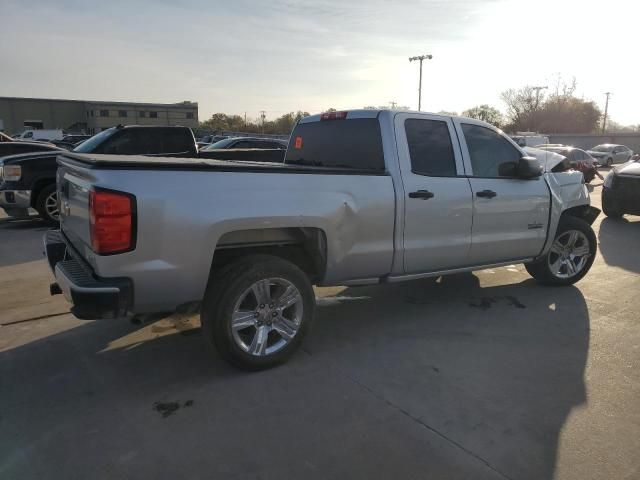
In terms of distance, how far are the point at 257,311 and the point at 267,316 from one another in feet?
0.33

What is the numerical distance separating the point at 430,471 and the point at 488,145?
345cm

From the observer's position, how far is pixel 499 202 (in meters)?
4.85

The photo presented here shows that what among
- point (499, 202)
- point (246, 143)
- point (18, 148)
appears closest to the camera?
point (499, 202)

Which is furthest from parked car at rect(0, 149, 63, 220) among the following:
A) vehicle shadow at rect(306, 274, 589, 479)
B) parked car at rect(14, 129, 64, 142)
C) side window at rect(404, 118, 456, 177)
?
parked car at rect(14, 129, 64, 142)

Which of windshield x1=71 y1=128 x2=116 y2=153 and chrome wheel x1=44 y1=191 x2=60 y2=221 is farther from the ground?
windshield x1=71 y1=128 x2=116 y2=153

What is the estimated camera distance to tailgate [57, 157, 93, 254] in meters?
3.14

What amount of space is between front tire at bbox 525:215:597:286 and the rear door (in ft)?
5.21

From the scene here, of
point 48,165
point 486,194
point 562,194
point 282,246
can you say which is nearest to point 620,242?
point 562,194

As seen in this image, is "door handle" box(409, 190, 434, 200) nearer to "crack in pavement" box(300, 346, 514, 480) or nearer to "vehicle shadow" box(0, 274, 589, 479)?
"vehicle shadow" box(0, 274, 589, 479)

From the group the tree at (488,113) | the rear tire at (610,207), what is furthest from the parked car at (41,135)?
the tree at (488,113)

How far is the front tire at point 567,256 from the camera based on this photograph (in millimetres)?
5707

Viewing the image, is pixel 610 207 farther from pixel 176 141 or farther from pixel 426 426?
pixel 426 426

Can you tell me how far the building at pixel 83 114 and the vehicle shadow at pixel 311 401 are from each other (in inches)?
3164

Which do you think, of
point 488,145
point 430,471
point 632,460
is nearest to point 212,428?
point 430,471
